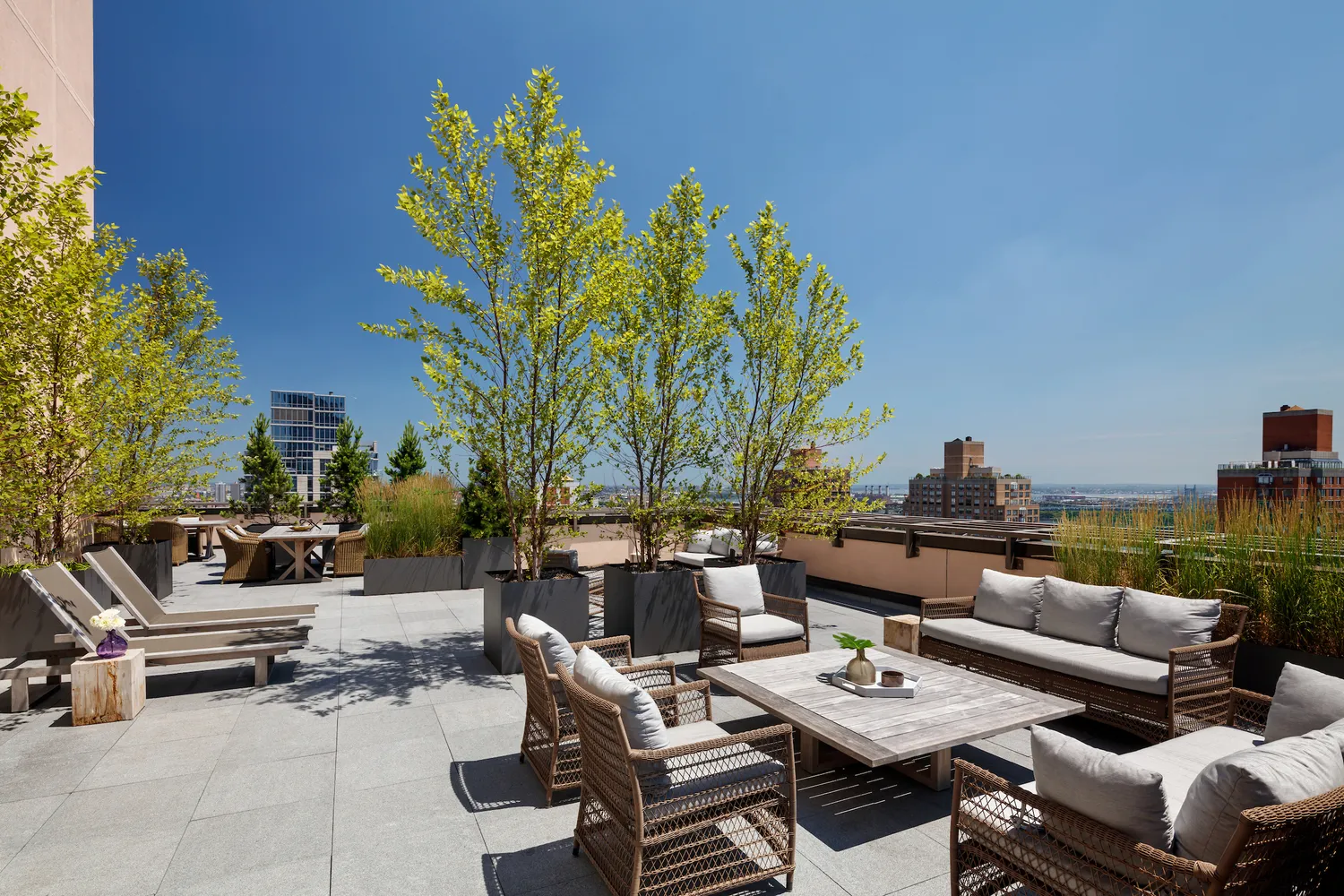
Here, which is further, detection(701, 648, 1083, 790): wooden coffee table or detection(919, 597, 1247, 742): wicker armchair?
detection(919, 597, 1247, 742): wicker armchair

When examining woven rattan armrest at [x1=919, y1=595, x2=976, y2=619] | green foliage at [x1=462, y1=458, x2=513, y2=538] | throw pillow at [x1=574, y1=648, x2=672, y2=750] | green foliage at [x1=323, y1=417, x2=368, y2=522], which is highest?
green foliage at [x1=323, y1=417, x2=368, y2=522]

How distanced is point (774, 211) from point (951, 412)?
6116 cm

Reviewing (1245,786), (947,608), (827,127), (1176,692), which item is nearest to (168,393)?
(947,608)

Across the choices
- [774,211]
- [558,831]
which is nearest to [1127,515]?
[774,211]

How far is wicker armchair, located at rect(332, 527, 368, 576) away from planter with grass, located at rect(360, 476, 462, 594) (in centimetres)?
92

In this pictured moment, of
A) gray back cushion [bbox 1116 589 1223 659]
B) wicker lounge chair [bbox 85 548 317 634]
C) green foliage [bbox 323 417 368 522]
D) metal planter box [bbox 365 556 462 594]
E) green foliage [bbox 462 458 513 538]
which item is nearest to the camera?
gray back cushion [bbox 1116 589 1223 659]

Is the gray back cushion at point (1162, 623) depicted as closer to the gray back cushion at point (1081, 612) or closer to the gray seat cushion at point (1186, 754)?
the gray back cushion at point (1081, 612)

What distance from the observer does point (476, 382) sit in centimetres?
532

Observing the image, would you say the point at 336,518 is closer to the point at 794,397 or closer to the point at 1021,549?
the point at 794,397

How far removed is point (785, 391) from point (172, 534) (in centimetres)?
1046

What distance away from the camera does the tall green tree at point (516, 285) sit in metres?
5.08

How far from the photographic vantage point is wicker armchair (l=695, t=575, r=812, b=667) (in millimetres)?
4672

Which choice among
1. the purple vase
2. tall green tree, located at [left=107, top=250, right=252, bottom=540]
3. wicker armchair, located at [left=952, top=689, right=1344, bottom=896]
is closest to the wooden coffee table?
wicker armchair, located at [left=952, top=689, right=1344, bottom=896]

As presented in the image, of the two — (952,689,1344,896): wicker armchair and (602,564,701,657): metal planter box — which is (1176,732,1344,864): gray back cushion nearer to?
(952,689,1344,896): wicker armchair
